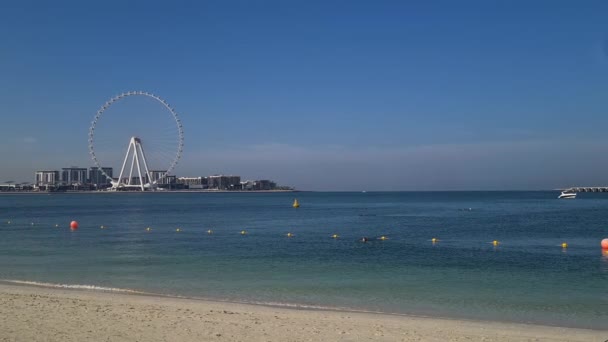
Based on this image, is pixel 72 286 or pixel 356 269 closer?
pixel 72 286

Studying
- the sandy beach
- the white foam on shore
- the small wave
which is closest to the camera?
the sandy beach

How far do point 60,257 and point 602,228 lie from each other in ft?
135

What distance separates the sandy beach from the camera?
11656mm

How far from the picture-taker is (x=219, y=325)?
12.8 metres

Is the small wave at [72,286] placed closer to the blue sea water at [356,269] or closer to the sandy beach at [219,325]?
the blue sea water at [356,269]

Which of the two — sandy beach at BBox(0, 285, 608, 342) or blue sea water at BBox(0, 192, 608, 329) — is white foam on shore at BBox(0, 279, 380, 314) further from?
sandy beach at BBox(0, 285, 608, 342)

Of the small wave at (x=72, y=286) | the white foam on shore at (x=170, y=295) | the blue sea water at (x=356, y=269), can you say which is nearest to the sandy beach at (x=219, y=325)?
the white foam on shore at (x=170, y=295)

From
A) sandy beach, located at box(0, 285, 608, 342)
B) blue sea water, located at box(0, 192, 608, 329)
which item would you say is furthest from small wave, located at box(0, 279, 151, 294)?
sandy beach, located at box(0, 285, 608, 342)

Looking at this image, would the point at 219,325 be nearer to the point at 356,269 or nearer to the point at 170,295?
the point at 170,295

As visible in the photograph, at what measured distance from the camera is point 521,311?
52.0 ft

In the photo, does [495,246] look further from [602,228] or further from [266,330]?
[266,330]

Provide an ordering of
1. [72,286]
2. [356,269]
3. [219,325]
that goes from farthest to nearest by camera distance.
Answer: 1. [356,269]
2. [72,286]
3. [219,325]

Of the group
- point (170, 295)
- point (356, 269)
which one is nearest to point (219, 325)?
point (170, 295)

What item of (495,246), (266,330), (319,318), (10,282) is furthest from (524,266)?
(10,282)
